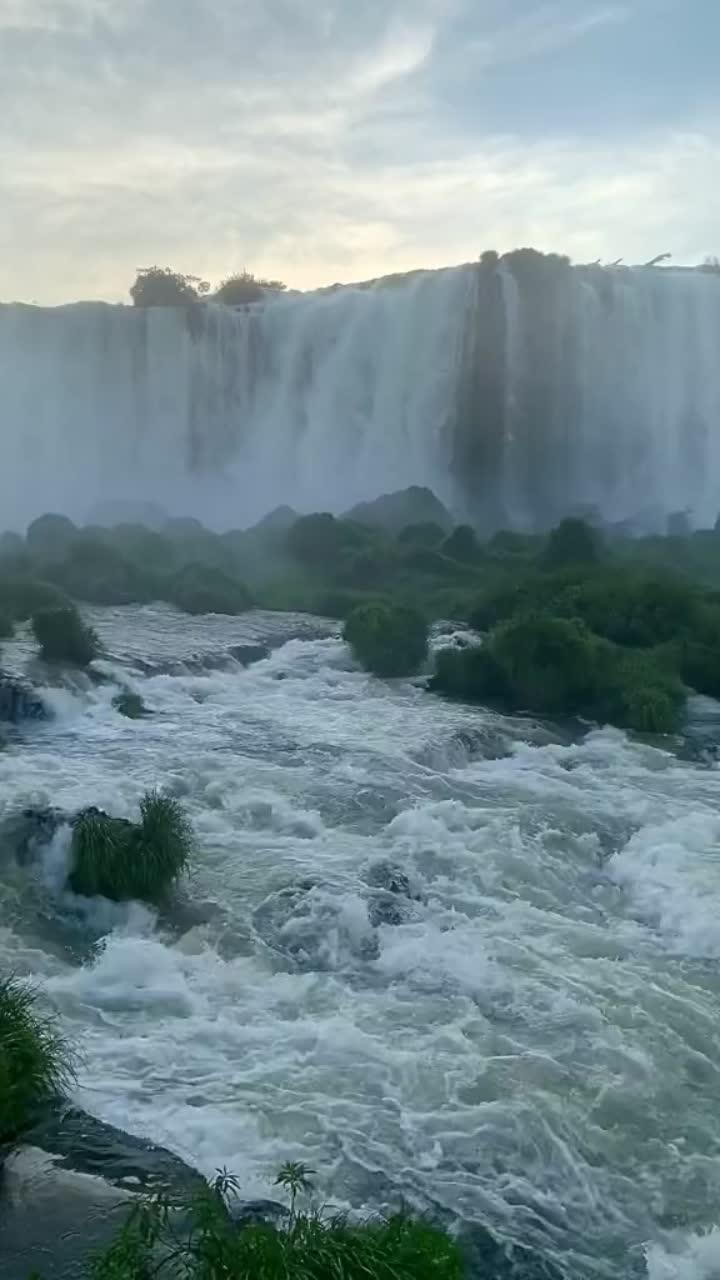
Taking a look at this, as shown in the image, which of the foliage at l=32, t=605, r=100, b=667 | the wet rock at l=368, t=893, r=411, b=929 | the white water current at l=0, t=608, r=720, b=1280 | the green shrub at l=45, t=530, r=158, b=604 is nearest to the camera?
the white water current at l=0, t=608, r=720, b=1280

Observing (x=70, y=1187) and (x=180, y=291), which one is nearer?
(x=70, y=1187)

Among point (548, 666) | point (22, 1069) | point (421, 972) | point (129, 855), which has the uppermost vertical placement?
point (548, 666)

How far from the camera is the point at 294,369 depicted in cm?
4772

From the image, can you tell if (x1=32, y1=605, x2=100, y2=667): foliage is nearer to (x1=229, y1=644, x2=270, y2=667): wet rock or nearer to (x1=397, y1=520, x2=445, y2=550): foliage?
(x1=229, y1=644, x2=270, y2=667): wet rock

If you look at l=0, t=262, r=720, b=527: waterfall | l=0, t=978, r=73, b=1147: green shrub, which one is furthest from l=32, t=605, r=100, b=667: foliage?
l=0, t=262, r=720, b=527: waterfall

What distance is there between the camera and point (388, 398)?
154 ft

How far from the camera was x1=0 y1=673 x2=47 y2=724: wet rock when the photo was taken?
1675 cm

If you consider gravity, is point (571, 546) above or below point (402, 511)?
below

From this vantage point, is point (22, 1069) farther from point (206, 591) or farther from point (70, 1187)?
point (206, 591)

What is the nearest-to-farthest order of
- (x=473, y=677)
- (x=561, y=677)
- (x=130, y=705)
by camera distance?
(x=130, y=705)
(x=561, y=677)
(x=473, y=677)

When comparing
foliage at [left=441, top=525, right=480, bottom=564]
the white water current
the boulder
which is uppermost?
the boulder

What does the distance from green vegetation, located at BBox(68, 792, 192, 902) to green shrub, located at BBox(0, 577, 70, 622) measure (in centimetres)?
1216

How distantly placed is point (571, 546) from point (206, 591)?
9451mm

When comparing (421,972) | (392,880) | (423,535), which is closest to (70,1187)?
(421,972)
